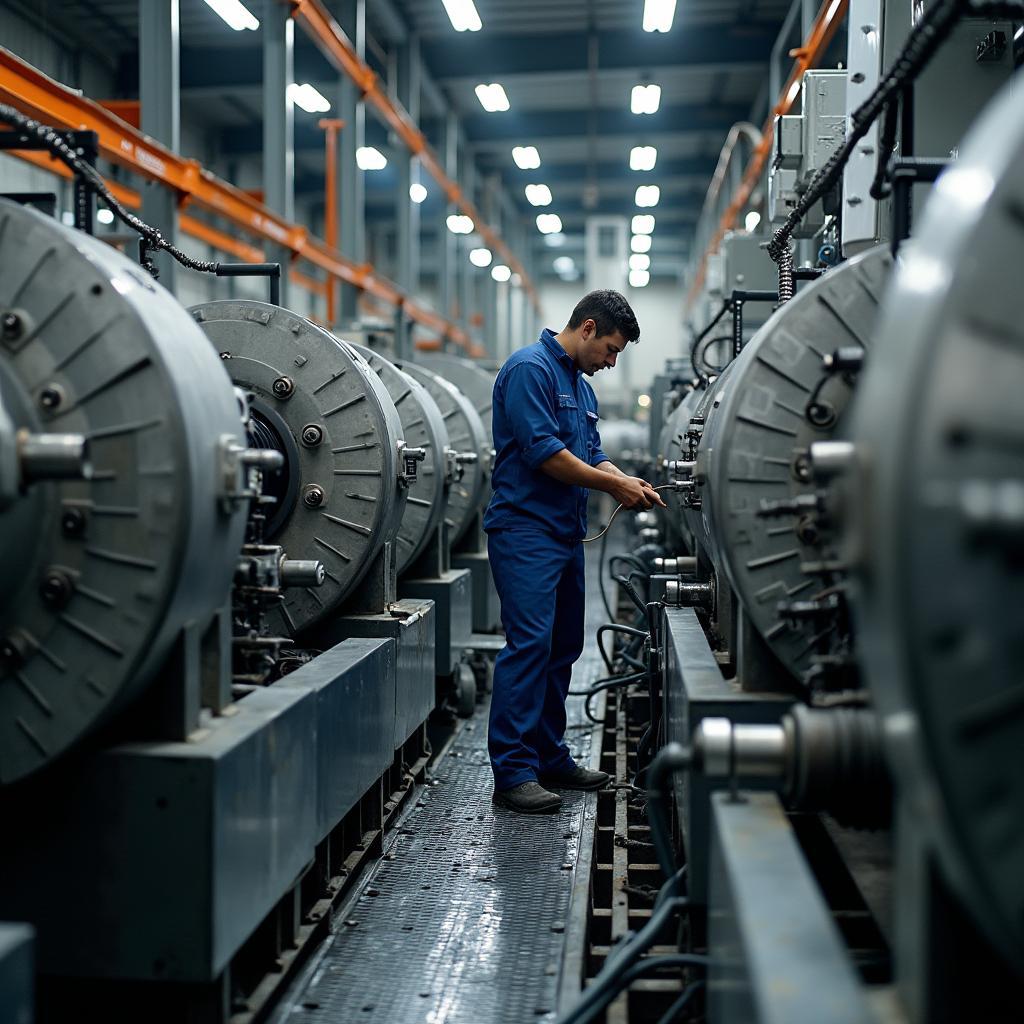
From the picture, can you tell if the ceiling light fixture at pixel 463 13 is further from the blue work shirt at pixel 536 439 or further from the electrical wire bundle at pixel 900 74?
the electrical wire bundle at pixel 900 74

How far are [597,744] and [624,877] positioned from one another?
1.29 metres

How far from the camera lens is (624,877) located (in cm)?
272

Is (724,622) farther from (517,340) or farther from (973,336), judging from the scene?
(517,340)

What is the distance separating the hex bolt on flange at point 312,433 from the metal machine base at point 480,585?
2.42m

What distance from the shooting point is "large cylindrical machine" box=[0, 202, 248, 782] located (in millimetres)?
1677

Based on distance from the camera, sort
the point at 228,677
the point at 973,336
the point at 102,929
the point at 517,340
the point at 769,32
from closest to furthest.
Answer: the point at 973,336
the point at 102,929
the point at 228,677
the point at 769,32
the point at 517,340

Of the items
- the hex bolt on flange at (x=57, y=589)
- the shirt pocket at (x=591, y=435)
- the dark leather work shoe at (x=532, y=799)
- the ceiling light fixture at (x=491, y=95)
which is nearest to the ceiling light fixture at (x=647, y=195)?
the ceiling light fixture at (x=491, y=95)

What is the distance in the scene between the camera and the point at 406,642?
311cm

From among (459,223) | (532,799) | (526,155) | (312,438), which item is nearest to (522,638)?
(532,799)

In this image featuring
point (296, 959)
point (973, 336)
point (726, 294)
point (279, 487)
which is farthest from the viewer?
point (726, 294)

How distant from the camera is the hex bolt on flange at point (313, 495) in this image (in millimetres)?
2875

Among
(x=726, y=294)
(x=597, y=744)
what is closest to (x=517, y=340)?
(x=726, y=294)

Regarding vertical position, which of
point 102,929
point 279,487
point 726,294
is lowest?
point 102,929

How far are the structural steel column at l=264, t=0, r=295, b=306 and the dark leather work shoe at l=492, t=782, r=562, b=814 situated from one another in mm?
3967
